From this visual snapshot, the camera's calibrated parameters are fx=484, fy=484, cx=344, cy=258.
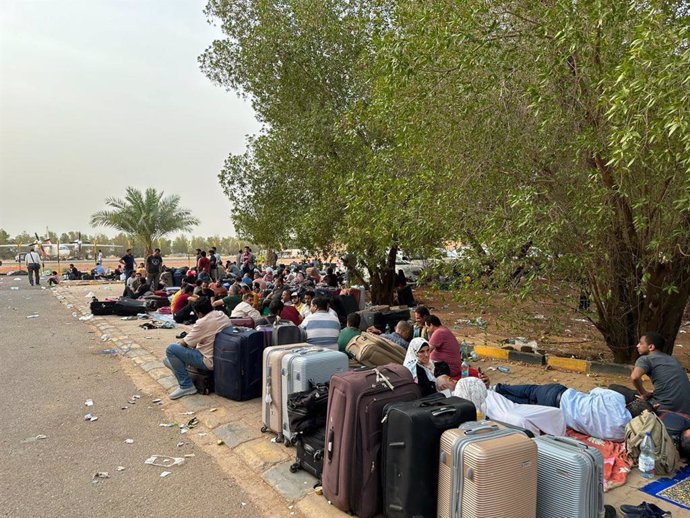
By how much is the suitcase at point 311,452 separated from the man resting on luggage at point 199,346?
233cm

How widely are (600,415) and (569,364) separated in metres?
3.25

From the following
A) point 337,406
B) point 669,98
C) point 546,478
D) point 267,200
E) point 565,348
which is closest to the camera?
point 546,478

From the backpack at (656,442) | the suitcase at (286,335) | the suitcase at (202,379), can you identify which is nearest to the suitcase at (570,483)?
the backpack at (656,442)

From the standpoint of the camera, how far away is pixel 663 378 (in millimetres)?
4699

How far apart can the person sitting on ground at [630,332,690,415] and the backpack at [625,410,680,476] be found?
19.3 inches

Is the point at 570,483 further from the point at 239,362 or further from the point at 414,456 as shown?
the point at 239,362

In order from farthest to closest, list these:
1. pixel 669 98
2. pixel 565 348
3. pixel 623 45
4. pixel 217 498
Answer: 1. pixel 565 348
2. pixel 623 45
3. pixel 669 98
4. pixel 217 498

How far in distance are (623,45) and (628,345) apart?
14.9 ft

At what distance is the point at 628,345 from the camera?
775 cm

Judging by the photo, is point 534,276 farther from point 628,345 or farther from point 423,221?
point 628,345

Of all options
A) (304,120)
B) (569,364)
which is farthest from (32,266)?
(569,364)

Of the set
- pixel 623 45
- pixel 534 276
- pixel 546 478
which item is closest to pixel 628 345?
pixel 534 276

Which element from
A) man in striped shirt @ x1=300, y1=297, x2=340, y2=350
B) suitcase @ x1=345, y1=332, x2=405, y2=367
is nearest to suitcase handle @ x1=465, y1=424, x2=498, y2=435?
suitcase @ x1=345, y1=332, x2=405, y2=367

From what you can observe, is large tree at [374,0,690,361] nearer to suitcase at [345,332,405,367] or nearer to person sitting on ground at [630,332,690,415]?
person sitting on ground at [630,332,690,415]
